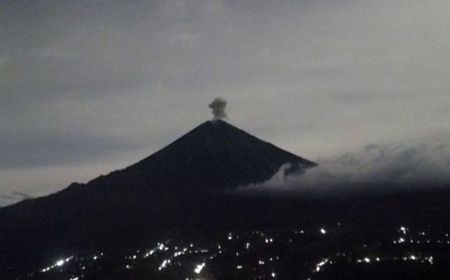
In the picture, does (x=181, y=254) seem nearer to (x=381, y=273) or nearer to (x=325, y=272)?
(x=325, y=272)

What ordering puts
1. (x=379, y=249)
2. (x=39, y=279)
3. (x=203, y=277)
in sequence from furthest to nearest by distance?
(x=39, y=279) → (x=379, y=249) → (x=203, y=277)

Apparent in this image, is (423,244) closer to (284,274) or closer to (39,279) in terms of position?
(284,274)

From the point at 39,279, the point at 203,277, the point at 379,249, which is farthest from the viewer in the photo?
the point at 39,279

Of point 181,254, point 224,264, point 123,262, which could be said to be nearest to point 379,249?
point 224,264

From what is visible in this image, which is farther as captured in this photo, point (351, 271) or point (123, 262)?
point (123, 262)

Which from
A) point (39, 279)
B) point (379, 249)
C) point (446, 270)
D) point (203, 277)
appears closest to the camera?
point (446, 270)

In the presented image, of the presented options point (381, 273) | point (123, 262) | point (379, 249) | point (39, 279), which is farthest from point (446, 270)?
point (39, 279)

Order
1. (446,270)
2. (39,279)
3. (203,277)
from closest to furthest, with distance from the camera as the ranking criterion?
(446,270) < (203,277) < (39,279)

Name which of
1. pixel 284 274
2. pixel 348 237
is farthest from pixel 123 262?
pixel 348 237

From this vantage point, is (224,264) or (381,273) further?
(224,264)
